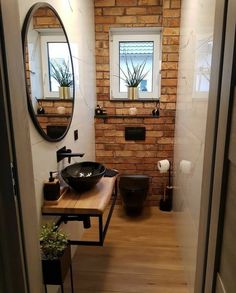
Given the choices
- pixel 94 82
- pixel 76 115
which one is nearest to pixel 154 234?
pixel 76 115

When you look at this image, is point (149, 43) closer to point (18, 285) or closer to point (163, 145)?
point (163, 145)

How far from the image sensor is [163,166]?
2965 mm

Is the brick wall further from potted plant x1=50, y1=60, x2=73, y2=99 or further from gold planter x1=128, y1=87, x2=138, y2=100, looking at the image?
potted plant x1=50, y1=60, x2=73, y2=99

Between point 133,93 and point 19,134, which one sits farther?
point 133,93

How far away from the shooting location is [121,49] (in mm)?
3195

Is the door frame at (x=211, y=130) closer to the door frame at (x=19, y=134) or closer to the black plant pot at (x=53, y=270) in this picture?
the door frame at (x=19, y=134)

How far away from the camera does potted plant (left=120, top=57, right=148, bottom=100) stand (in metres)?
3.13

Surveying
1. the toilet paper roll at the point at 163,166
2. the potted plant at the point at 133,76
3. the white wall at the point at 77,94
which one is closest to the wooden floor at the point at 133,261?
the white wall at the point at 77,94

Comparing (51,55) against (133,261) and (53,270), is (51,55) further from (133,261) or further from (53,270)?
(133,261)

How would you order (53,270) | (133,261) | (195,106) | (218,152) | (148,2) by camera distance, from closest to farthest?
(218,152) → (53,270) → (195,106) → (133,261) → (148,2)

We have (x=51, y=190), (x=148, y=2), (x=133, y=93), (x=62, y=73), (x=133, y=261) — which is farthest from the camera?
(x=133, y=93)

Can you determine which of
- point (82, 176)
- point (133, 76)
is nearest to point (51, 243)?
point (82, 176)

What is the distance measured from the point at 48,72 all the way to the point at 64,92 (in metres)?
0.27

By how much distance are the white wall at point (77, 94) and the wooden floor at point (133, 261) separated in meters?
0.34
